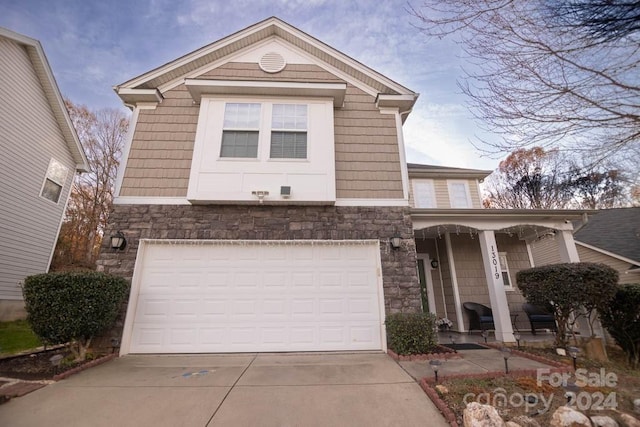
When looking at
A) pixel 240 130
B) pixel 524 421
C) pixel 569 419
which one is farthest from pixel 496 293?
pixel 240 130

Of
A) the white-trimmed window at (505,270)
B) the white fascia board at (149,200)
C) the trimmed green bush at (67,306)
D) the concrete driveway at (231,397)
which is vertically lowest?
the concrete driveway at (231,397)

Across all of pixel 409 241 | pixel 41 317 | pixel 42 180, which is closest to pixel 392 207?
pixel 409 241

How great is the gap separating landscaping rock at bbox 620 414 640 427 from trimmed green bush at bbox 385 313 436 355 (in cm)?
232

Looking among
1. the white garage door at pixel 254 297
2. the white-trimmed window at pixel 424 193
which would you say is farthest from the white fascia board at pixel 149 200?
the white-trimmed window at pixel 424 193

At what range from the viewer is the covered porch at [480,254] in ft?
20.4

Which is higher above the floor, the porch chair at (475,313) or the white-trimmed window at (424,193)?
the white-trimmed window at (424,193)

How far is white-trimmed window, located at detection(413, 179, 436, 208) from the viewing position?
9875 millimetres

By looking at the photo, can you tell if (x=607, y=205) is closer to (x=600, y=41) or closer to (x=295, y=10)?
(x=600, y=41)

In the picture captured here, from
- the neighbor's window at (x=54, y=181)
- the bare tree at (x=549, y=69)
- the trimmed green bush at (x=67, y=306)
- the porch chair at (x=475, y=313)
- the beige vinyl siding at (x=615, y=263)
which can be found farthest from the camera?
the neighbor's window at (x=54, y=181)

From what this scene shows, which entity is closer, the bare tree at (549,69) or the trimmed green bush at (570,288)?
the bare tree at (549,69)

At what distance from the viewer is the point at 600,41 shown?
9.59 feet

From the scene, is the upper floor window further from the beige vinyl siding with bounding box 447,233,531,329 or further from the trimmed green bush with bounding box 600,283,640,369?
the trimmed green bush with bounding box 600,283,640,369

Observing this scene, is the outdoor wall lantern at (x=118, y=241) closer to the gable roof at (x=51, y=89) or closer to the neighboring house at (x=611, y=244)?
the gable roof at (x=51, y=89)

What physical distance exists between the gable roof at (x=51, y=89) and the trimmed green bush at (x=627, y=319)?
15304 millimetres
